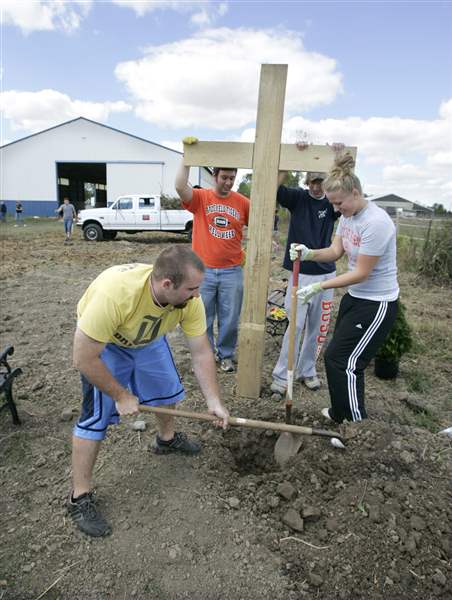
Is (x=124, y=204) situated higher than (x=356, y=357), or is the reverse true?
(x=124, y=204)

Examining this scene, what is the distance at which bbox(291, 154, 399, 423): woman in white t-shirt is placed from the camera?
2.61 m

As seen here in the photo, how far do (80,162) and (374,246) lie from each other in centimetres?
2946

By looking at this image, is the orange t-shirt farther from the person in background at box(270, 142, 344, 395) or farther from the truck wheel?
the truck wheel

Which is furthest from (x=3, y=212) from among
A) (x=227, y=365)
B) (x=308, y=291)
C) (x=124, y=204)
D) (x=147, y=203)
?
(x=308, y=291)

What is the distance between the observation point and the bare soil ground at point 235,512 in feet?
6.54

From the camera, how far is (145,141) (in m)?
27.1

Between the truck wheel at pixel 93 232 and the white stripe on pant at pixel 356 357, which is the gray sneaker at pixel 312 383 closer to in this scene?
the white stripe on pant at pixel 356 357

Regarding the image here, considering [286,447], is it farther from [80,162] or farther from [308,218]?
[80,162]

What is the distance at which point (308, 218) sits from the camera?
11.7 ft

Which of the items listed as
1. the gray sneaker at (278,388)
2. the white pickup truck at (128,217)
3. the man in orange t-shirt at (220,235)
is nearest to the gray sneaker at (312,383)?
the gray sneaker at (278,388)

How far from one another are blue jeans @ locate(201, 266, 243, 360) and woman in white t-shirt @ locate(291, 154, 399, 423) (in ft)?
3.71

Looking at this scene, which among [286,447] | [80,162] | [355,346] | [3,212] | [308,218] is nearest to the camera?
[355,346]

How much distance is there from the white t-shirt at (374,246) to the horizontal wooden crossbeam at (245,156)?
1.86 ft

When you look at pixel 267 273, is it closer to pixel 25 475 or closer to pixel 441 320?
pixel 25 475
